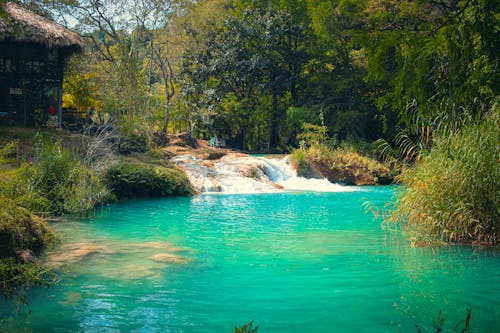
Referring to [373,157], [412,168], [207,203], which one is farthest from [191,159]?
[412,168]

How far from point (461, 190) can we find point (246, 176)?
1227cm

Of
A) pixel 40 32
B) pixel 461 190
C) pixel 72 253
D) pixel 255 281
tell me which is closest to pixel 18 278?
pixel 72 253

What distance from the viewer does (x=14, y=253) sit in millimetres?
6934

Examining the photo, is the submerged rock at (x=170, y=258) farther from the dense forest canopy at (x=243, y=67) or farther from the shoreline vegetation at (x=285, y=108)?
the dense forest canopy at (x=243, y=67)

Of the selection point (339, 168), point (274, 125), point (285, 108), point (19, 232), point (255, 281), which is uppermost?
point (285, 108)

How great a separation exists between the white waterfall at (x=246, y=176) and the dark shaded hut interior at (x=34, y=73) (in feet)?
18.7

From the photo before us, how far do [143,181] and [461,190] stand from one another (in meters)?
10.2

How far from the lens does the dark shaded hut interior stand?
20500mm

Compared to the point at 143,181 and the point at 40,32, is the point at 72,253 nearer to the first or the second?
the point at 143,181

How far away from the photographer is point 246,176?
1997 cm

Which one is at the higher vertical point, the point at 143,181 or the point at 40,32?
the point at 40,32

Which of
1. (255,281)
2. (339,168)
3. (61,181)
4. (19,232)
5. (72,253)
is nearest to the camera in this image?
(255,281)

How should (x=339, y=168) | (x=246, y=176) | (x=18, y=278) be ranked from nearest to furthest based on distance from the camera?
(x=18, y=278), (x=246, y=176), (x=339, y=168)

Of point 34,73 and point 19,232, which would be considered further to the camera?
point 34,73
